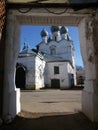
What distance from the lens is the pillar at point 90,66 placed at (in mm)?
4568

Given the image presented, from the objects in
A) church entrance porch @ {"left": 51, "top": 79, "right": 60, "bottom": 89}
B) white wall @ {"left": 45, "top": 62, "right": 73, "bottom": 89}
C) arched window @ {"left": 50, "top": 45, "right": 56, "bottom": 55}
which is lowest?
church entrance porch @ {"left": 51, "top": 79, "right": 60, "bottom": 89}

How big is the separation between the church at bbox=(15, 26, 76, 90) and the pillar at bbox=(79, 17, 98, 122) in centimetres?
1700

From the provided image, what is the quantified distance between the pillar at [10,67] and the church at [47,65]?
55.0 feet

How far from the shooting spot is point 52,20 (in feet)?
18.5

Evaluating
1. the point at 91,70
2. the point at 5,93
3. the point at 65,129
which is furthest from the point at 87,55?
the point at 5,93

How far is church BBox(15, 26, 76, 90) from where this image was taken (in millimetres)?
22172

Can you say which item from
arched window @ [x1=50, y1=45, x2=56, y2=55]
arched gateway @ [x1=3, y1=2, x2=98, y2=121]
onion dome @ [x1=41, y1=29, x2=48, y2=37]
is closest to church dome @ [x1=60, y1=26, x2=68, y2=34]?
onion dome @ [x1=41, y1=29, x2=48, y2=37]

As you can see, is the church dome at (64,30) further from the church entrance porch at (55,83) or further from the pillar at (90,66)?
the pillar at (90,66)

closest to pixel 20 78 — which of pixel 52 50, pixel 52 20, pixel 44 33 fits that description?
pixel 52 50

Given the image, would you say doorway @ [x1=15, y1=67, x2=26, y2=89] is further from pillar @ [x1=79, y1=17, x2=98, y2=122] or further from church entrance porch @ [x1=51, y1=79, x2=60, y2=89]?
pillar @ [x1=79, y1=17, x2=98, y2=122]

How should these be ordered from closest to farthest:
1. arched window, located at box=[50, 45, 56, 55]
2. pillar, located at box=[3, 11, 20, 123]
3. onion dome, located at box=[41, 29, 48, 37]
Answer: pillar, located at box=[3, 11, 20, 123] → arched window, located at box=[50, 45, 56, 55] → onion dome, located at box=[41, 29, 48, 37]

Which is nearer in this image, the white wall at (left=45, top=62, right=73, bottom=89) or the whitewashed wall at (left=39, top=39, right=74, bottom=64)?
the white wall at (left=45, top=62, right=73, bottom=89)

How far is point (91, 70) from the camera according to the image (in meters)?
5.02

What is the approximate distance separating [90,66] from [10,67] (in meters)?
2.48
